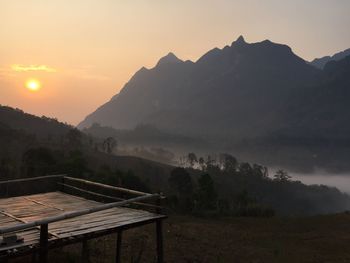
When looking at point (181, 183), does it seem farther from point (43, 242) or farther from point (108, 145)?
point (43, 242)

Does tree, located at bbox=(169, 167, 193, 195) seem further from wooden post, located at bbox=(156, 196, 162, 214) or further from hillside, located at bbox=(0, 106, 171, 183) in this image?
wooden post, located at bbox=(156, 196, 162, 214)

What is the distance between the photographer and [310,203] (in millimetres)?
112812

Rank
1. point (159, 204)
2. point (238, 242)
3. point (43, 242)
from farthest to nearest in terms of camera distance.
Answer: point (238, 242) < point (159, 204) < point (43, 242)

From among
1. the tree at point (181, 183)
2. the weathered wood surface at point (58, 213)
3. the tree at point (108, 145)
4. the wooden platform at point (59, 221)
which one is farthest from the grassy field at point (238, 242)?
the tree at point (108, 145)

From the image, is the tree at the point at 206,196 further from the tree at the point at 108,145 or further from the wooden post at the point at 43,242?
the tree at the point at 108,145

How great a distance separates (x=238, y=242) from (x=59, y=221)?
46.0ft

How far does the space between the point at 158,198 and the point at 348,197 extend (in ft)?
472

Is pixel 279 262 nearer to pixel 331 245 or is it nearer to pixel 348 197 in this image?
pixel 331 245

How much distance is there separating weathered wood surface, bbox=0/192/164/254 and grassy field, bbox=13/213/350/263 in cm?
270

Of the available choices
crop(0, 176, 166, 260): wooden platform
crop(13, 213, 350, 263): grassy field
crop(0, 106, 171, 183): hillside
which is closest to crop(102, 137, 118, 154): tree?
crop(0, 106, 171, 183): hillside

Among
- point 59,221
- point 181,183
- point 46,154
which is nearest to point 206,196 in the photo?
point 181,183

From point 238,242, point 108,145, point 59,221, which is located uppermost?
point 108,145

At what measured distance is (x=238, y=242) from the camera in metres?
21.3

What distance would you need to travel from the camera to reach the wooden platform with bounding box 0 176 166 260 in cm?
759
